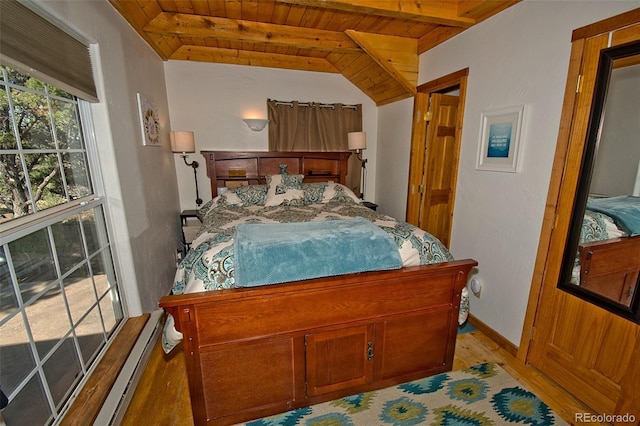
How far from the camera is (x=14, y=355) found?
113cm

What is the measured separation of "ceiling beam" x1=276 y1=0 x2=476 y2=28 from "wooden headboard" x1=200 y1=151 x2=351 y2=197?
1.80 m

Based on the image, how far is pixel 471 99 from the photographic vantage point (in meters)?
2.26

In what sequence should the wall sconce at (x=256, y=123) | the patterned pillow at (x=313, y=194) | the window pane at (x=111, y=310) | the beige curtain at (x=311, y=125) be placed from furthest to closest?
the beige curtain at (x=311, y=125), the wall sconce at (x=256, y=123), the patterned pillow at (x=313, y=194), the window pane at (x=111, y=310)

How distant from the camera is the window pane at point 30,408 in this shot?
1129 mm

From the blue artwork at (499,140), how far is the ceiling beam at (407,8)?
0.87 metres

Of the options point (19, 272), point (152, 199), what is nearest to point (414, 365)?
point (19, 272)

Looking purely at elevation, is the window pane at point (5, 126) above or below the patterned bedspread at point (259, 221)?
above

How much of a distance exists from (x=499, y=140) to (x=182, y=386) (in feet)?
8.92

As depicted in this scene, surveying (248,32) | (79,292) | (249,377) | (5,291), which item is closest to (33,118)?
(5,291)

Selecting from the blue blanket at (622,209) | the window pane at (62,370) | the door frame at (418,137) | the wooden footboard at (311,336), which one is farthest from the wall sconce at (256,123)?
the blue blanket at (622,209)

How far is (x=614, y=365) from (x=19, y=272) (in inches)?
113

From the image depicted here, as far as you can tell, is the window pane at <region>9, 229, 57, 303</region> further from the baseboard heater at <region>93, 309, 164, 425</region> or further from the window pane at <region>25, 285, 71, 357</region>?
the baseboard heater at <region>93, 309, 164, 425</region>

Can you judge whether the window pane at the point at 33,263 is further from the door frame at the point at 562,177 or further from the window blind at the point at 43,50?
the door frame at the point at 562,177

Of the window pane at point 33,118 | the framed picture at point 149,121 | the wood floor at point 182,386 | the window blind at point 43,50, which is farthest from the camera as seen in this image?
the framed picture at point 149,121
